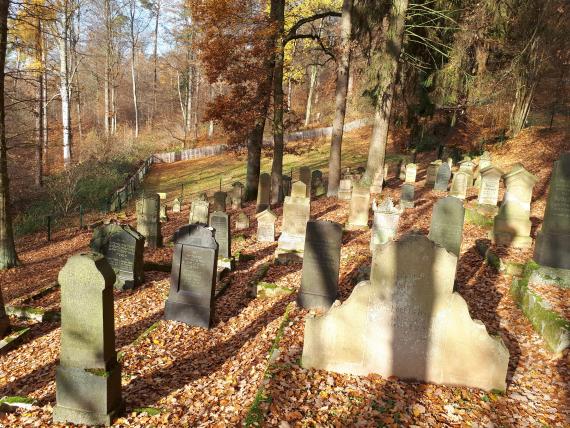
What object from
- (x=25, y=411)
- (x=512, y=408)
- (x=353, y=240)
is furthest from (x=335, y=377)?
(x=353, y=240)

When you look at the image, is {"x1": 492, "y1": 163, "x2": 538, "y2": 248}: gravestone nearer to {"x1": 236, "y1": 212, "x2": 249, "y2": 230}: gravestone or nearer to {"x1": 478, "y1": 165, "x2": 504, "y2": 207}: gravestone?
{"x1": 478, "y1": 165, "x2": 504, "y2": 207}: gravestone

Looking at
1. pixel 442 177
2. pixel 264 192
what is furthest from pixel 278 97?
pixel 442 177

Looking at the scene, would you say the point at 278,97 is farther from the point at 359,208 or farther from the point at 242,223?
the point at 359,208

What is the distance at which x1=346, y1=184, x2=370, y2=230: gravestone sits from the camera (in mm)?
12766

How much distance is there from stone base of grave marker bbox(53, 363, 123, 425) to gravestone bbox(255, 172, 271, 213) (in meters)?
12.6

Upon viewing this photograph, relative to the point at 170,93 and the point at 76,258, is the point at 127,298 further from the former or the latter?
the point at 170,93

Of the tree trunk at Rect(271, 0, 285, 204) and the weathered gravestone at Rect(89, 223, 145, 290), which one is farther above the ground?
the tree trunk at Rect(271, 0, 285, 204)

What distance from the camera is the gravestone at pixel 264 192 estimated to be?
1728cm

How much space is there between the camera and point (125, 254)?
9859 mm

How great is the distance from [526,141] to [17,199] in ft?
90.9

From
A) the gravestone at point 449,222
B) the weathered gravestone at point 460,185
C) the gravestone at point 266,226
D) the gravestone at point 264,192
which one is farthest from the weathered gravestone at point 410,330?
the gravestone at point 264,192

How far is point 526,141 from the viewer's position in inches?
914

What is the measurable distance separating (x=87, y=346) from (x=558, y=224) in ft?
25.8

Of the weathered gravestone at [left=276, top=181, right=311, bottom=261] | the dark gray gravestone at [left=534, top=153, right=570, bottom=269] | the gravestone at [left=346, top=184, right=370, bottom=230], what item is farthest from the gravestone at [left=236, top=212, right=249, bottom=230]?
the dark gray gravestone at [left=534, top=153, right=570, bottom=269]
